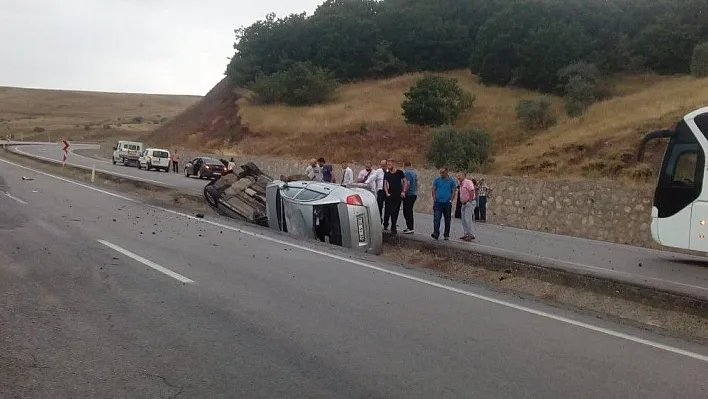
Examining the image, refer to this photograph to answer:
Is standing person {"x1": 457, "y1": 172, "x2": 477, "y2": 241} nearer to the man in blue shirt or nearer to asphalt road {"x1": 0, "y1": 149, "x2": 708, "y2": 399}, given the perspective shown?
the man in blue shirt

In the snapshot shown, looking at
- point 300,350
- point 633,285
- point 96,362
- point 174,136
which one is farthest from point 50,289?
point 174,136

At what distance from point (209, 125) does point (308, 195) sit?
59953 mm

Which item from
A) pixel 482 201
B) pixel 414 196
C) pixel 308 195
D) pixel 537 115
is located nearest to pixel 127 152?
pixel 537 115

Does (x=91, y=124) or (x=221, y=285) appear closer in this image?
(x=221, y=285)

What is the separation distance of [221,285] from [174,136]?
221 feet

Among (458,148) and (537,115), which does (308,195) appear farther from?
(537,115)

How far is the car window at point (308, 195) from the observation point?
13.5m

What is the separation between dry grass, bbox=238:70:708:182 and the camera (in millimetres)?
32738

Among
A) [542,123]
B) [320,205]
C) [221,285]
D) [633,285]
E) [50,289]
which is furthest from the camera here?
[542,123]

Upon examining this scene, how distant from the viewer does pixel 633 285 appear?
10109 millimetres

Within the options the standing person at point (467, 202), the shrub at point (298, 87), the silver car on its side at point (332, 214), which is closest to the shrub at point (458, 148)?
the standing person at point (467, 202)

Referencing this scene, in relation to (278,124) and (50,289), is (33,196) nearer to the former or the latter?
(50,289)

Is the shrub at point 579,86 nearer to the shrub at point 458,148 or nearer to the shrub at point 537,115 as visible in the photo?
the shrub at point 537,115

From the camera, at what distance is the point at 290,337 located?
6414 millimetres
